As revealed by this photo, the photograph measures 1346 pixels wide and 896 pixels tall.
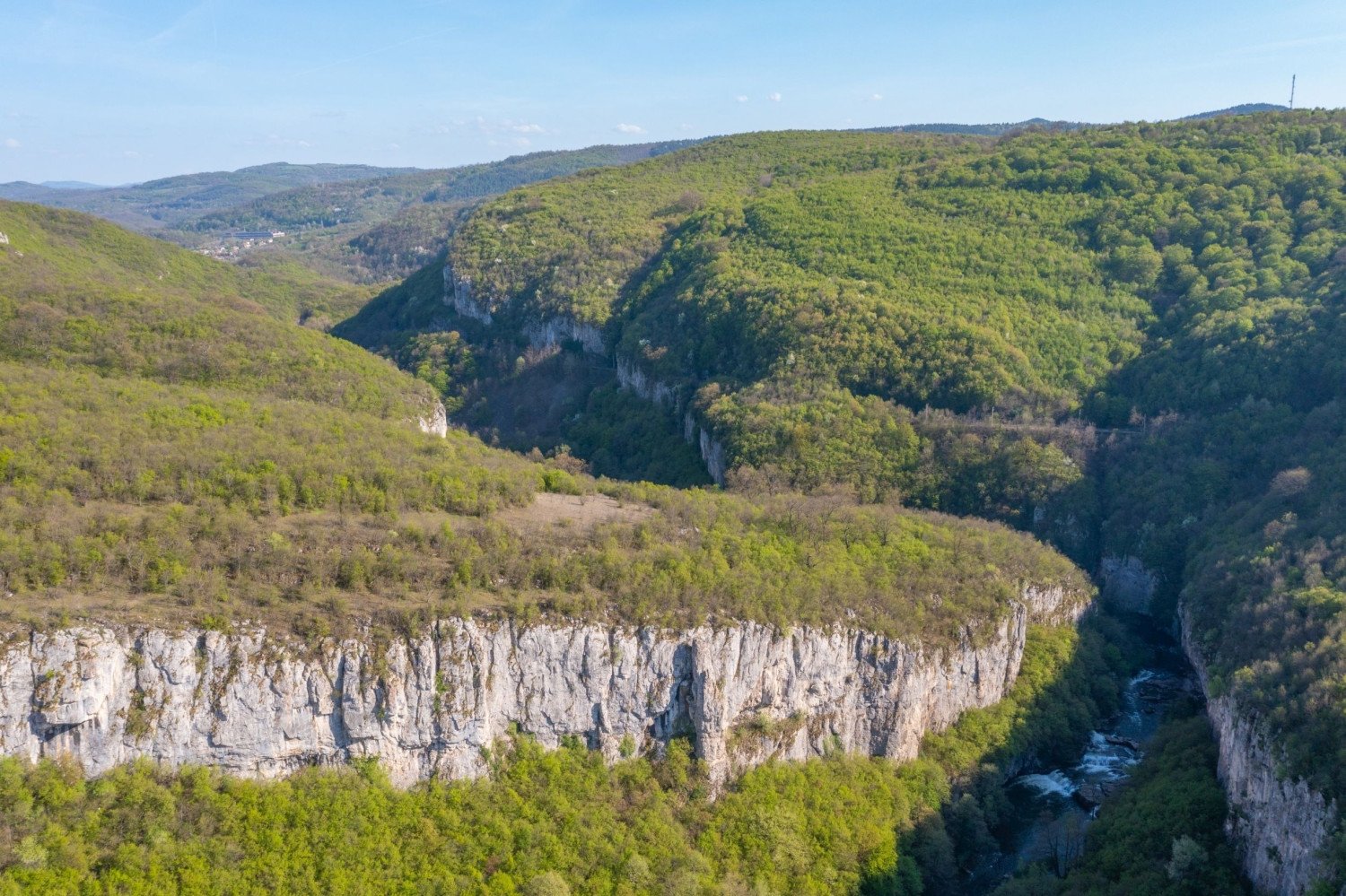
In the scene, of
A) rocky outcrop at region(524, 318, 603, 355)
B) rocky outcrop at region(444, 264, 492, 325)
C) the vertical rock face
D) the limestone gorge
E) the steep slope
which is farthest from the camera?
rocky outcrop at region(444, 264, 492, 325)

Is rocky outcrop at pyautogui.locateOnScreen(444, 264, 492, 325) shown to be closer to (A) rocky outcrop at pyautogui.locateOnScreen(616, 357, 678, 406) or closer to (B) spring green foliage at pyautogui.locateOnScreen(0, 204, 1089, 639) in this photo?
(A) rocky outcrop at pyautogui.locateOnScreen(616, 357, 678, 406)

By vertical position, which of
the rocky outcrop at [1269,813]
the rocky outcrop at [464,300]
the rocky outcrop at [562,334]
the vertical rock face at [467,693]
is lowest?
the rocky outcrop at [1269,813]

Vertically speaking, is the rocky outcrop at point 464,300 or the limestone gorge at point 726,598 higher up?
the rocky outcrop at point 464,300

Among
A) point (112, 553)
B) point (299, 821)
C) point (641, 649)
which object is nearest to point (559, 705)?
point (641, 649)

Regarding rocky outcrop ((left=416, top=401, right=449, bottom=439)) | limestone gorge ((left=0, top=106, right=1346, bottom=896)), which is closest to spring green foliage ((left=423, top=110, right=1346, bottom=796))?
Result: limestone gorge ((left=0, top=106, right=1346, bottom=896))

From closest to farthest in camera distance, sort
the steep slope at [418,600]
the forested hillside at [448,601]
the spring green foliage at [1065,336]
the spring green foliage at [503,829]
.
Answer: the spring green foliage at [503,829]
the forested hillside at [448,601]
the steep slope at [418,600]
the spring green foliage at [1065,336]

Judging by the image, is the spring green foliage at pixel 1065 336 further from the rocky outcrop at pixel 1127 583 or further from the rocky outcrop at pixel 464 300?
the rocky outcrop at pixel 464 300

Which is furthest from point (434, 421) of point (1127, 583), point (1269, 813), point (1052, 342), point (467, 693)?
point (1269, 813)

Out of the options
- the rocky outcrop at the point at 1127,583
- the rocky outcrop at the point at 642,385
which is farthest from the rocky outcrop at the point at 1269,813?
the rocky outcrop at the point at 642,385
